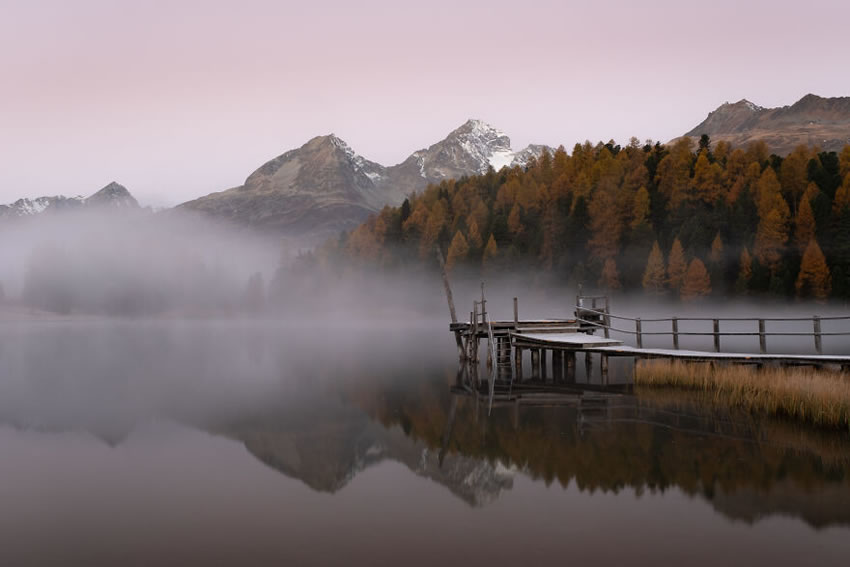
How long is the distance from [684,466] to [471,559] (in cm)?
755

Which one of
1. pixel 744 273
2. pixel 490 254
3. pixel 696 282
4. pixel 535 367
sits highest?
pixel 490 254

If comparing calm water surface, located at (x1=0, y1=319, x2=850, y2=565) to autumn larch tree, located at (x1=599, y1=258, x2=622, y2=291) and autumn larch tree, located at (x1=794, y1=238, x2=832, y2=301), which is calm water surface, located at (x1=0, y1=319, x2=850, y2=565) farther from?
autumn larch tree, located at (x1=599, y1=258, x2=622, y2=291)

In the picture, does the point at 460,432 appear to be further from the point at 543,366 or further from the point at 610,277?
the point at 610,277

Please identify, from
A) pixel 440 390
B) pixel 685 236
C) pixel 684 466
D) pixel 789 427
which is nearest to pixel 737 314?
pixel 685 236

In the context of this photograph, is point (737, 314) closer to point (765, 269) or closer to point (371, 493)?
point (765, 269)

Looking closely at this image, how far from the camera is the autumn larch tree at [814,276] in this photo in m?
83.6

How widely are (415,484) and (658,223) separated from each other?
99782 mm

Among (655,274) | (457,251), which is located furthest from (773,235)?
(457,251)

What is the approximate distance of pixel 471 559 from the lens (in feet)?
37.7

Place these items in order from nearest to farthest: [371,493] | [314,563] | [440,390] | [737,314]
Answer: [314,563] < [371,493] < [440,390] < [737,314]

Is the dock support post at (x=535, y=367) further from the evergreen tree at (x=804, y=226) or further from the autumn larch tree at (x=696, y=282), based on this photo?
the evergreen tree at (x=804, y=226)

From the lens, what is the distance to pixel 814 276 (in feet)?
276

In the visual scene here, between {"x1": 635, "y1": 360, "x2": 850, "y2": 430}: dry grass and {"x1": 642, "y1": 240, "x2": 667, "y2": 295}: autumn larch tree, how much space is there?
69.0 meters

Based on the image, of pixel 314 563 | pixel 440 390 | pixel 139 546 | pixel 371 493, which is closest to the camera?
pixel 314 563
